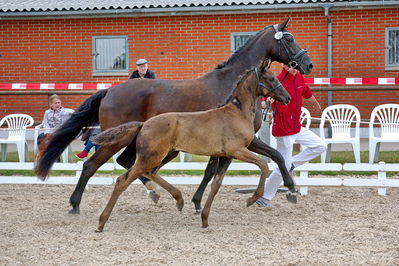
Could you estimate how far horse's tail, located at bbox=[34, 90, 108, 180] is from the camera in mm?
7744

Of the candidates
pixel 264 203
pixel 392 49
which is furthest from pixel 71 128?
pixel 392 49

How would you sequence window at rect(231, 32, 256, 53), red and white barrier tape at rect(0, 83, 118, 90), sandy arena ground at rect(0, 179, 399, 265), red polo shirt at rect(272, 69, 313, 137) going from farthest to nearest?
window at rect(231, 32, 256, 53)
red and white barrier tape at rect(0, 83, 118, 90)
red polo shirt at rect(272, 69, 313, 137)
sandy arena ground at rect(0, 179, 399, 265)

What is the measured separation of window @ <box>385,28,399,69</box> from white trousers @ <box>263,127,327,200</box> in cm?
775

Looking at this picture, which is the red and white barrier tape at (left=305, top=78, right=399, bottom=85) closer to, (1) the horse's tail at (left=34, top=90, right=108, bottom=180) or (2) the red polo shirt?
(2) the red polo shirt

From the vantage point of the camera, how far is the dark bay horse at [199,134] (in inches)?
247

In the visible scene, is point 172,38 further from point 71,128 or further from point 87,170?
point 87,170

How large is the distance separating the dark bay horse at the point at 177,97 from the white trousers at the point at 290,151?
31.3 inches

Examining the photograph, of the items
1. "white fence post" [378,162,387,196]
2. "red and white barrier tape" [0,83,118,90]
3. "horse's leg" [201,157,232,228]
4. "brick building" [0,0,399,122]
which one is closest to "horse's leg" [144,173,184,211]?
"horse's leg" [201,157,232,228]

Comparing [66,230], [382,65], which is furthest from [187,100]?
[382,65]

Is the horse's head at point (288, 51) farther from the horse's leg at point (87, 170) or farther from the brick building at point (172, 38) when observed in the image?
the brick building at point (172, 38)

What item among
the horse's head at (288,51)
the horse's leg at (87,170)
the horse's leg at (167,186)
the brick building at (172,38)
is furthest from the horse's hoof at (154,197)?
the brick building at (172,38)

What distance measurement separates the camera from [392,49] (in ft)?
49.8

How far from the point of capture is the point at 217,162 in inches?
293

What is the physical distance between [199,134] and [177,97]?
1.14 meters
